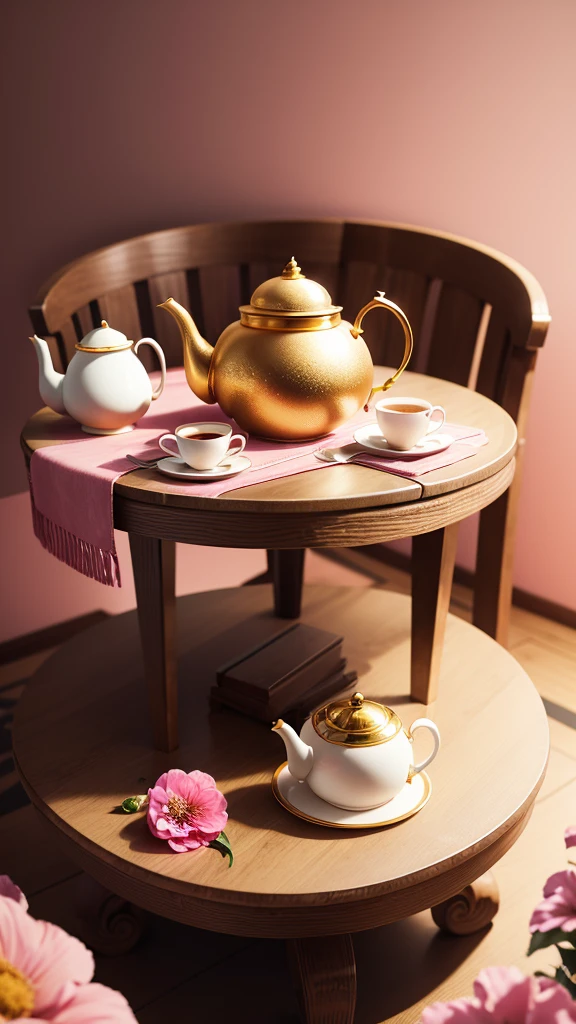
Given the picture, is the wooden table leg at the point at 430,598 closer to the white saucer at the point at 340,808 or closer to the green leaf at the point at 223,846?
the white saucer at the point at 340,808

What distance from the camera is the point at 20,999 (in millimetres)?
346

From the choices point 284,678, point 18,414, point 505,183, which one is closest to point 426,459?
point 284,678

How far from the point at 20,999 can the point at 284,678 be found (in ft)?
3.39

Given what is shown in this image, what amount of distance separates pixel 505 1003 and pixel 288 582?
1.29m

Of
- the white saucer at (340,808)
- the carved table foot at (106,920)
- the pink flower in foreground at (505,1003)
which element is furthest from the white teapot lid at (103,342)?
the pink flower in foreground at (505,1003)

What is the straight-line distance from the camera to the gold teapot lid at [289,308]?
45.9 inches

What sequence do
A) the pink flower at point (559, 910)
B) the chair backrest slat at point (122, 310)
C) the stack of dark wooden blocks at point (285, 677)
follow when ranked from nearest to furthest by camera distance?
the pink flower at point (559, 910) < the stack of dark wooden blocks at point (285, 677) < the chair backrest slat at point (122, 310)

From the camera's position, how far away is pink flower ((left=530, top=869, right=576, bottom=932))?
0.45m

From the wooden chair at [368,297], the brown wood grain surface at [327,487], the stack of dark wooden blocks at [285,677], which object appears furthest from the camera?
the wooden chair at [368,297]

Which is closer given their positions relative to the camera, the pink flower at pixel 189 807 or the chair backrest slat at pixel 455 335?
the pink flower at pixel 189 807

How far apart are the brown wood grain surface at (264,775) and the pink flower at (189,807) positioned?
0.03 meters

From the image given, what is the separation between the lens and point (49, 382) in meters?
1.26

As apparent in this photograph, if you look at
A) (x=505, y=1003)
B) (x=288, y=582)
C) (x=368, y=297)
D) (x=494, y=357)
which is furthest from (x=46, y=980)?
(x=368, y=297)

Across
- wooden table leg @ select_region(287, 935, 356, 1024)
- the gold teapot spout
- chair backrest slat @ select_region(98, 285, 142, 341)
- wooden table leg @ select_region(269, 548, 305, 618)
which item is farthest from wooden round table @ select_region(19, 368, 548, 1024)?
chair backrest slat @ select_region(98, 285, 142, 341)
